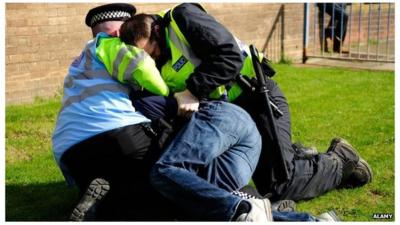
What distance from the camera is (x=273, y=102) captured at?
4434mm

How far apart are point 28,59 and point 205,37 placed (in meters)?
3.82

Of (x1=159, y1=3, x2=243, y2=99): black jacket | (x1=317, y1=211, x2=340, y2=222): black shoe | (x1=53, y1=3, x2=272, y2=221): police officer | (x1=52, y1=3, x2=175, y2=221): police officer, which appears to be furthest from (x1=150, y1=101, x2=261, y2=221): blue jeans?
(x1=317, y1=211, x2=340, y2=222): black shoe

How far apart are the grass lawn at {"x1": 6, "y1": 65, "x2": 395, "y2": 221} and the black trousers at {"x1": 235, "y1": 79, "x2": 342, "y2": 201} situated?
0.32 ft

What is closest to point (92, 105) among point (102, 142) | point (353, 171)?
point (102, 142)

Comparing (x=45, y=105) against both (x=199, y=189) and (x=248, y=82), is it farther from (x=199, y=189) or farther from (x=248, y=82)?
(x=199, y=189)

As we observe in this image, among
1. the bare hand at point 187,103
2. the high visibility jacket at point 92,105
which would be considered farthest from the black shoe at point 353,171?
the high visibility jacket at point 92,105

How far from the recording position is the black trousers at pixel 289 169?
14.2 feet

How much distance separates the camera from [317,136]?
5.95 m

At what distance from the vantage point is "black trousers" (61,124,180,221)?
388 cm

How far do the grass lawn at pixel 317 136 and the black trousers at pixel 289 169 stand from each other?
97mm

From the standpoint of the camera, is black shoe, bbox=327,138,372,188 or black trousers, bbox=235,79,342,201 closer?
black trousers, bbox=235,79,342,201

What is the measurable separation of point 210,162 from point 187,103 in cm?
39

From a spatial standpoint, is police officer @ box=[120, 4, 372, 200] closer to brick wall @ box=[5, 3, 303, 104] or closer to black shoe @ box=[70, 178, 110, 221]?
black shoe @ box=[70, 178, 110, 221]

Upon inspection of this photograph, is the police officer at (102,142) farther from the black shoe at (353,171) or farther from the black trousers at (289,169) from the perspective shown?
the black shoe at (353,171)
